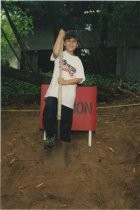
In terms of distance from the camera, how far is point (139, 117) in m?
7.59

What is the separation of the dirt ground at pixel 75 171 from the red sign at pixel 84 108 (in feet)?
0.90

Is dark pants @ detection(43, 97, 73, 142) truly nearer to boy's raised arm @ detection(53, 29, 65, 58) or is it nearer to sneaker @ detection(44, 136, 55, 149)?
sneaker @ detection(44, 136, 55, 149)

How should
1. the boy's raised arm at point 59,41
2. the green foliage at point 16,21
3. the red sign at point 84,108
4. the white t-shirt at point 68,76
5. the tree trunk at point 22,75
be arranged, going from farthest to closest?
the green foliage at point 16,21 < the tree trunk at point 22,75 < the red sign at point 84,108 < the white t-shirt at point 68,76 < the boy's raised arm at point 59,41

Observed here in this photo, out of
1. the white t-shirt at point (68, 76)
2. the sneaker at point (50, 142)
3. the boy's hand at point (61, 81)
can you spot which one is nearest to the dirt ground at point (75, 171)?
the sneaker at point (50, 142)

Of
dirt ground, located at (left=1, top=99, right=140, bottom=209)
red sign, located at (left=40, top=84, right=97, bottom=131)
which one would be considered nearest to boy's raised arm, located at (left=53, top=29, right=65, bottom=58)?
red sign, located at (left=40, top=84, right=97, bottom=131)

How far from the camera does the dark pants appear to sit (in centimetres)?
545

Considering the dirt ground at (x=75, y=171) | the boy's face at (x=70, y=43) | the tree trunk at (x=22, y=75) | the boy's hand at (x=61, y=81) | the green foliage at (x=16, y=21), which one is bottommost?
the dirt ground at (x=75, y=171)

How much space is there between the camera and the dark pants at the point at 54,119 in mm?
5449

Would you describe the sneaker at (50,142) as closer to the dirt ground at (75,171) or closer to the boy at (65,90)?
the boy at (65,90)

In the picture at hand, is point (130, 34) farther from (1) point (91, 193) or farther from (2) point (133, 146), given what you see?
(1) point (91, 193)

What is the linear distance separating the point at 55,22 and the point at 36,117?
9.14 meters

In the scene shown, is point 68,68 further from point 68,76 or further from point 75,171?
point 75,171

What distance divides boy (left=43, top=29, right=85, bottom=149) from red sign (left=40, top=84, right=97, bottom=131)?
0.55 metres

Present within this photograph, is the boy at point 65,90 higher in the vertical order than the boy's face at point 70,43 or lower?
lower
